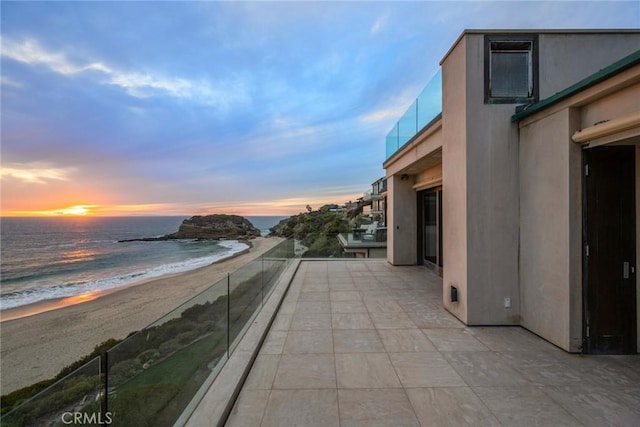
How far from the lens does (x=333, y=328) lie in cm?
433

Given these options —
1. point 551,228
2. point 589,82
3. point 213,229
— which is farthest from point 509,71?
point 213,229

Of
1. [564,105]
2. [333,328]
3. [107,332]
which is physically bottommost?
[107,332]

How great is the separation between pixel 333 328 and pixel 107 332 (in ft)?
32.9

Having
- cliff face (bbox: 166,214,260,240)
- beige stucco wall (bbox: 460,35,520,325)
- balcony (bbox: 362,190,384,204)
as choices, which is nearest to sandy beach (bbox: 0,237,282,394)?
beige stucco wall (bbox: 460,35,520,325)

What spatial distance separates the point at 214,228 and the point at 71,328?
50.9 metres

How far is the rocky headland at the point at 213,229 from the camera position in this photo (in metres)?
55.7

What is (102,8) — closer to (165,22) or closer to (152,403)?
(165,22)

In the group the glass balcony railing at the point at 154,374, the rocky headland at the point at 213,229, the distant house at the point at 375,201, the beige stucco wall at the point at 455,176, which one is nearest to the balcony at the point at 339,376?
the glass balcony railing at the point at 154,374

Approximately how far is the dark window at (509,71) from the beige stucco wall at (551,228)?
60cm

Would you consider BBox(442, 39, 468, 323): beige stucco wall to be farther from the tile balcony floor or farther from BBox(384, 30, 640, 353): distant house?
the tile balcony floor

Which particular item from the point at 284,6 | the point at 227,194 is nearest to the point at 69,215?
the point at 227,194

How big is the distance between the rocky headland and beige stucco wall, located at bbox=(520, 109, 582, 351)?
51700mm

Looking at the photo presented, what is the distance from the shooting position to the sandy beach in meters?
7.89

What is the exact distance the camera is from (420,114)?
6574 millimetres
